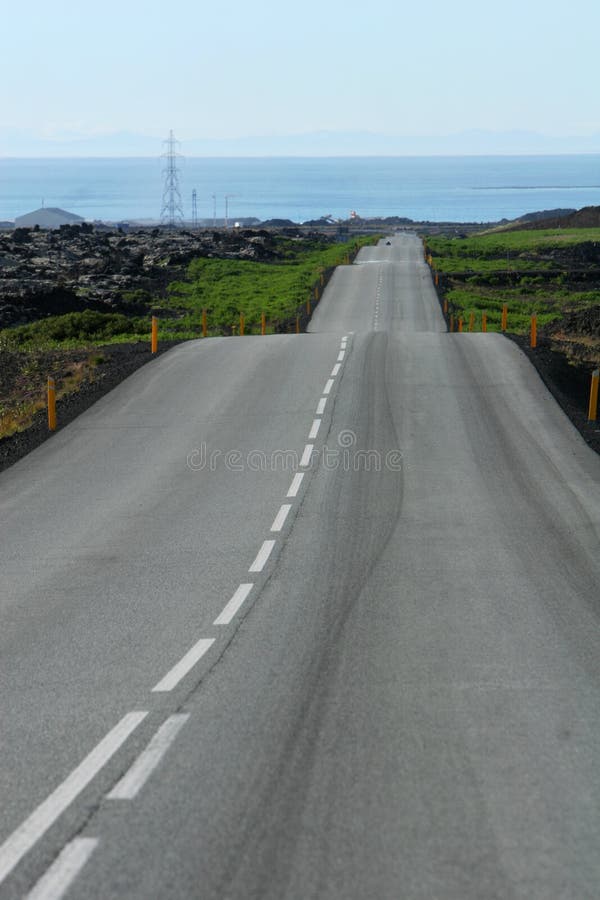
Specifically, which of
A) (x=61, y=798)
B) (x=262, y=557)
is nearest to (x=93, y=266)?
(x=262, y=557)

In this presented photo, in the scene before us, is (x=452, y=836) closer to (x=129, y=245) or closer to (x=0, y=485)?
(x=0, y=485)

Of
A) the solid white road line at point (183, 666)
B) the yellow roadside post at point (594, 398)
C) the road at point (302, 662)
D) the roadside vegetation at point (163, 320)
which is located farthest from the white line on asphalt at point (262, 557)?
the yellow roadside post at point (594, 398)

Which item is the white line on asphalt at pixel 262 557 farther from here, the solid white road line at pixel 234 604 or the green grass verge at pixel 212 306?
the green grass verge at pixel 212 306

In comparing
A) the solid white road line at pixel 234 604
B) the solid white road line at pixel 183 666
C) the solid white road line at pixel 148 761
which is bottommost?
the solid white road line at pixel 234 604

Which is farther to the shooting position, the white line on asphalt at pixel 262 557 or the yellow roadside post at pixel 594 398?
the yellow roadside post at pixel 594 398

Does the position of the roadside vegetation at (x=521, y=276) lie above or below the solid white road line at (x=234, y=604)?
above

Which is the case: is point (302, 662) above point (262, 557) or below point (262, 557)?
above

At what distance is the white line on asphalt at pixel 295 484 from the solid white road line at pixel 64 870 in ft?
33.9

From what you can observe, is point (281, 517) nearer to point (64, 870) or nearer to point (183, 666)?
point (183, 666)

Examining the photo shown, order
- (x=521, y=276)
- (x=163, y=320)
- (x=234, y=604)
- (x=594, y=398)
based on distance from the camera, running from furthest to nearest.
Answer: (x=521, y=276)
(x=163, y=320)
(x=594, y=398)
(x=234, y=604)

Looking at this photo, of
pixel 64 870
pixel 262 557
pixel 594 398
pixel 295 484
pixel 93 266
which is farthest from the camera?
pixel 93 266

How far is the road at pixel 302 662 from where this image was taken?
5.54m

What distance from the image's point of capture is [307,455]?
1858 cm

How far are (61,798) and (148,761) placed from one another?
65 cm
